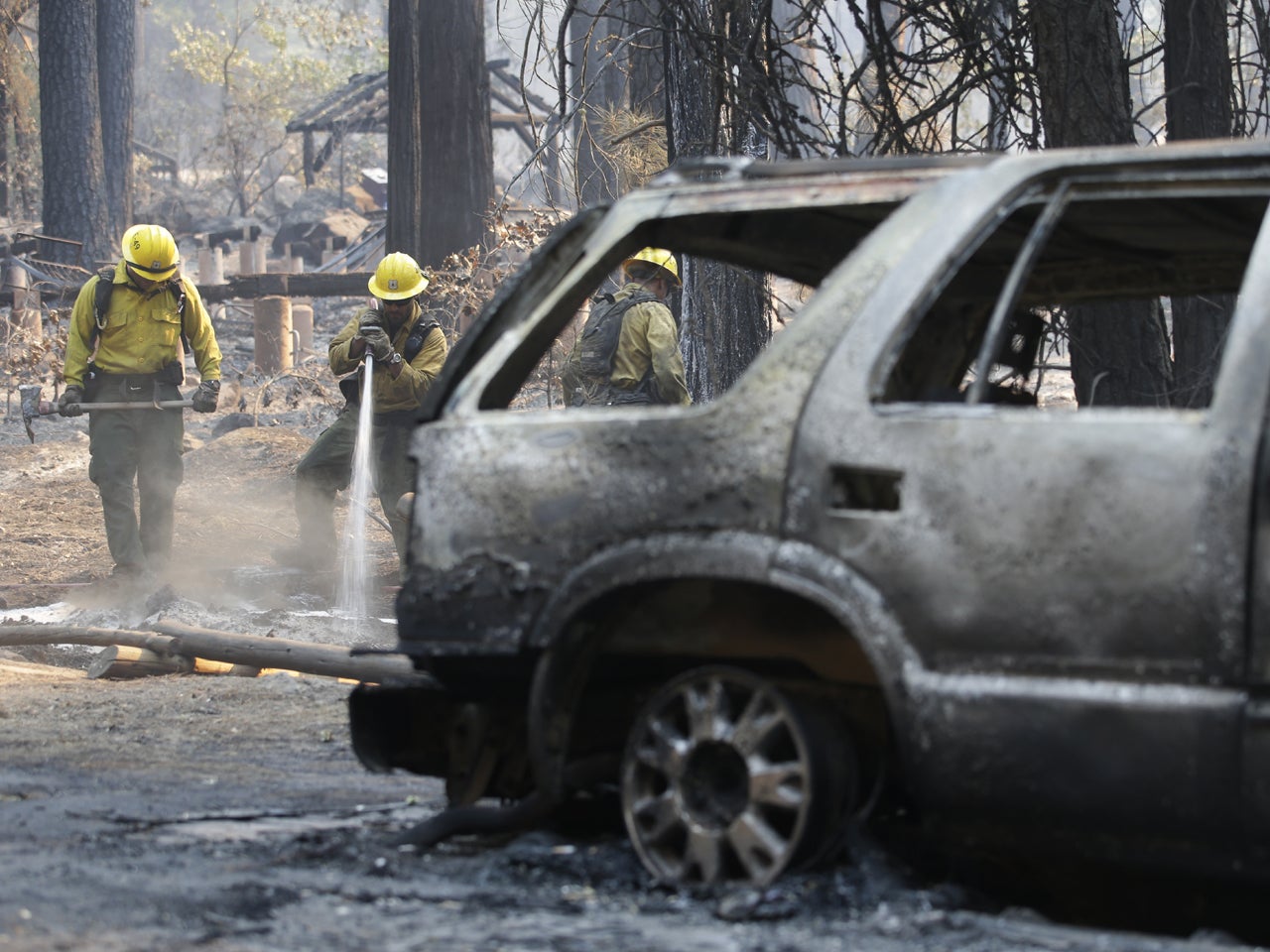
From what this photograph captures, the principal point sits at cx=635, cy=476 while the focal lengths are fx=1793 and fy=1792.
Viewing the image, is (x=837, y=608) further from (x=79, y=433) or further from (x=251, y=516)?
(x=79, y=433)

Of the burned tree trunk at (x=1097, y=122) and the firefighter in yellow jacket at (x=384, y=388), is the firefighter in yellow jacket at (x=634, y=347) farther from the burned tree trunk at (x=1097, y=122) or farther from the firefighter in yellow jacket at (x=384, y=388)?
the burned tree trunk at (x=1097, y=122)

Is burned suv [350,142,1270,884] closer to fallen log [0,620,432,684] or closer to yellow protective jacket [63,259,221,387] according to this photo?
fallen log [0,620,432,684]

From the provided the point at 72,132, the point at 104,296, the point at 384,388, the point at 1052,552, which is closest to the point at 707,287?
the point at 384,388

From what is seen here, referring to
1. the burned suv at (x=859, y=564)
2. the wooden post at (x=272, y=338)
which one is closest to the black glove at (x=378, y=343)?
the burned suv at (x=859, y=564)

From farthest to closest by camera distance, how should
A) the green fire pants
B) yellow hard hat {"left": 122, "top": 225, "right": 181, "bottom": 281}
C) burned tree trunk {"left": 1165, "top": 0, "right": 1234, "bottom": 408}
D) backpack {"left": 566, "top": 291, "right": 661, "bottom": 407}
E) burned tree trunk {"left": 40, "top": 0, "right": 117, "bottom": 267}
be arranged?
1. burned tree trunk {"left": 40, "top": 0, "right": 117, "bottom": 267}
2. the green fire pants
3. yellow hard hat {"left": 122, "top": 225, "right": 181, "bottom": 281}
4. backpack {"left": 566, "top": 291, "right": 661, "bottom": 407}
5. burned tree trunk {"left": 1165, "top": 0, "right": 1234, "bottom": 408}

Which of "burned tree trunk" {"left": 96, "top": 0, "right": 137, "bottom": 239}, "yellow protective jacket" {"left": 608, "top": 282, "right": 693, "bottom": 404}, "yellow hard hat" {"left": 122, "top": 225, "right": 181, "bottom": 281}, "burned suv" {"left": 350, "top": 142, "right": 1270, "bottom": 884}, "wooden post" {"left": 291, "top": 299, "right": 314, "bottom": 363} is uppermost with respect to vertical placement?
"burned tree trunk" {"left": 96, "top": 0, "right": 137, "bottom": 239}

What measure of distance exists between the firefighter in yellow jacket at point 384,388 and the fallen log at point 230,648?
6.91 ft

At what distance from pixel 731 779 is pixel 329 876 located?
1.03m

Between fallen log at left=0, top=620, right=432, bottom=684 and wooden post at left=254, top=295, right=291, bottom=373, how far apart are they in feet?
39.5

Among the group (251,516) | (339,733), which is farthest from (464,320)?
(339,733)

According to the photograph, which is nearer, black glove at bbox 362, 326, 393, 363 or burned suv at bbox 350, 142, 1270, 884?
burned suv at bbox 350, 142, 1270, 884

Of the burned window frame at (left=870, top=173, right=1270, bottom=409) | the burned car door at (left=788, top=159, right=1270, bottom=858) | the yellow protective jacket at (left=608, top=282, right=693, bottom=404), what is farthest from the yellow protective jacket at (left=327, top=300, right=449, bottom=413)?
the burned car door at (left=788, top=159, right=1270, bottom=858)

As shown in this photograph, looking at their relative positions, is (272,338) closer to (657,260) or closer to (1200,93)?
(657,260)

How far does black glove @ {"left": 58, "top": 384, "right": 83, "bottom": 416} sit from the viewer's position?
1114cm
